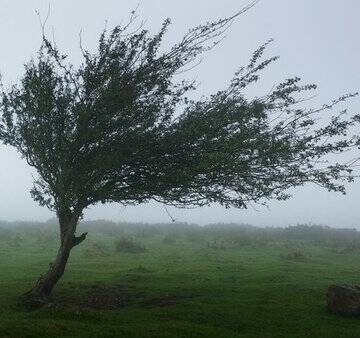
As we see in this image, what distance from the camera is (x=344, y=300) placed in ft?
62.8

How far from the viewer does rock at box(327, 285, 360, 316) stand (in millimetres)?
18900

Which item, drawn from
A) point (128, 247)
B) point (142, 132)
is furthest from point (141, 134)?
point (128, 247)

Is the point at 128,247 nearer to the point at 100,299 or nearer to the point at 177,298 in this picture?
the point at 100,299

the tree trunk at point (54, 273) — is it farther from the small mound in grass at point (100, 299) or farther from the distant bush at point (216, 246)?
the distant bush at point (216, 246)

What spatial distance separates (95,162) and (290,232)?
70.7 m

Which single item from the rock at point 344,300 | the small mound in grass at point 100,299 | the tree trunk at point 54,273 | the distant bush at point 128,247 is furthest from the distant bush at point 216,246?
the rock at point 344,300

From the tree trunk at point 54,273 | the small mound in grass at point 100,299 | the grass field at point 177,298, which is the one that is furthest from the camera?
the tree trunk at point 54,273

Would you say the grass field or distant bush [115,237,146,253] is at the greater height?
distant bush [115,237,146,253]

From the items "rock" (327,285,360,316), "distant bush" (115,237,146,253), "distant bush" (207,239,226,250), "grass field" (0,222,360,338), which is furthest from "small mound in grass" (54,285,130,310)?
"distant bush" (207,239,226,250)

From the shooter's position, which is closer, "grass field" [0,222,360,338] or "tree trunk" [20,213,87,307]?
"grass field" [0,222,360,338]

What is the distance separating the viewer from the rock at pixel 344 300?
18.9 m

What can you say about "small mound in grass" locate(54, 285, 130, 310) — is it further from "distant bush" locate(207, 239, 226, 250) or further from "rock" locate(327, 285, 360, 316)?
"distant bush" locate(207, 239, 226, 250)

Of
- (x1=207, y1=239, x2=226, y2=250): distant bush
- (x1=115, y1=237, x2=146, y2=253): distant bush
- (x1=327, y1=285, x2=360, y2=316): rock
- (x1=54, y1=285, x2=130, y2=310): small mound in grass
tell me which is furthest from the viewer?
(x1=207, y1=239, x2=226, y2=250): distant bush

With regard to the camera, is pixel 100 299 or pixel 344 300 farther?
pixel 100 299
